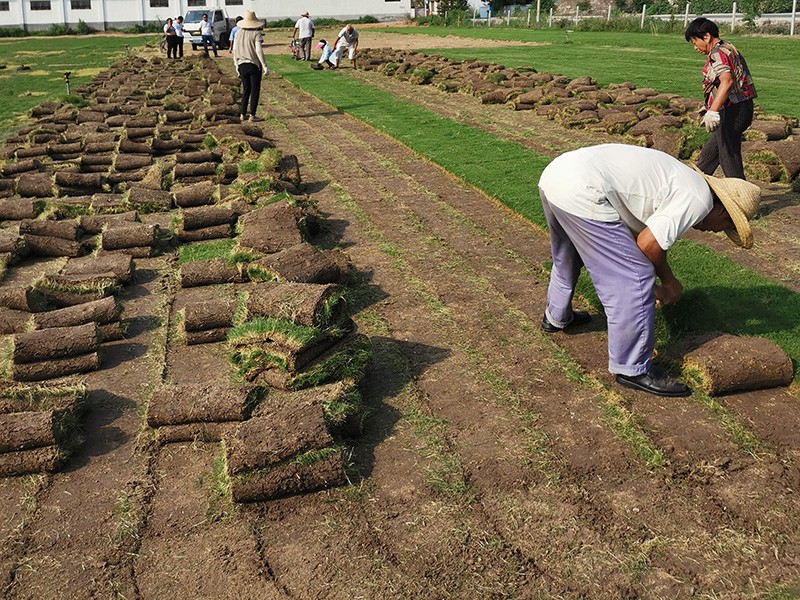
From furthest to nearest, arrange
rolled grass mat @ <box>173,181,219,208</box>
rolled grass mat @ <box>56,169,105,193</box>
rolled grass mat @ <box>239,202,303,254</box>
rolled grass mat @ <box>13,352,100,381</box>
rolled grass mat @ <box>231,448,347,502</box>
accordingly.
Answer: rolled grass mat @ <box>56,169,105,193</box> < rolled grass mat @ <box>173,181,219,208</box> < rolled grass mat @ <box>239,202,303,254</box> < rolled grass mat @ <box>13,352,100,381</box> < rolled grass mat @ <box>231,448,347,502</box>

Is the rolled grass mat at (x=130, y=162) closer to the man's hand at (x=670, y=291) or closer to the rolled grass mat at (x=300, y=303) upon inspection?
the rolled grass mat at (x=300, y=303)

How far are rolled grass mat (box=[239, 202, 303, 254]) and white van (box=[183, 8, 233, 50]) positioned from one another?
37035 mm

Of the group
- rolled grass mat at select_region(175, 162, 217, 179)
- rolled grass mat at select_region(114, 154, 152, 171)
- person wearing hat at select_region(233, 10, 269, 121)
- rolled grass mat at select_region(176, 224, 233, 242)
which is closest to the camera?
rolled grass mat at select_region(176, 224, 233, 242)

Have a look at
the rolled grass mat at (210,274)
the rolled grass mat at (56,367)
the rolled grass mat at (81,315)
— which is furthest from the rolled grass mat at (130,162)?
the rolled grass mat at (56,367)

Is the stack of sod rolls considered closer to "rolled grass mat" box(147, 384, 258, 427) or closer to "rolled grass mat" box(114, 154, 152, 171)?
"rolled grass mat" box(147, 384, 258, 427)

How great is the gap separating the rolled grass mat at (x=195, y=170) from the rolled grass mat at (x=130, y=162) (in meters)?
0.90

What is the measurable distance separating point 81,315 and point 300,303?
1.88 metres

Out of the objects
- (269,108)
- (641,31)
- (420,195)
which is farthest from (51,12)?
(420,195)

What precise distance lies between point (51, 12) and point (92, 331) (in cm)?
6627

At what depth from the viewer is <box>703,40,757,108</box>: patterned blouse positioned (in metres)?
8.25

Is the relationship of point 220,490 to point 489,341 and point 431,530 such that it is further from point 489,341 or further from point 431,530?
point 489,341

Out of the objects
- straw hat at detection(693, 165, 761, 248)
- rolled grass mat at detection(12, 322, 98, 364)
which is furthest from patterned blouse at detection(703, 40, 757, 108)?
rolled grass mat at detection(12, 322, 98, 364)

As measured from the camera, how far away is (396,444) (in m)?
4.69

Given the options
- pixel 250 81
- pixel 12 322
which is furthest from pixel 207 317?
pixel 250 81
